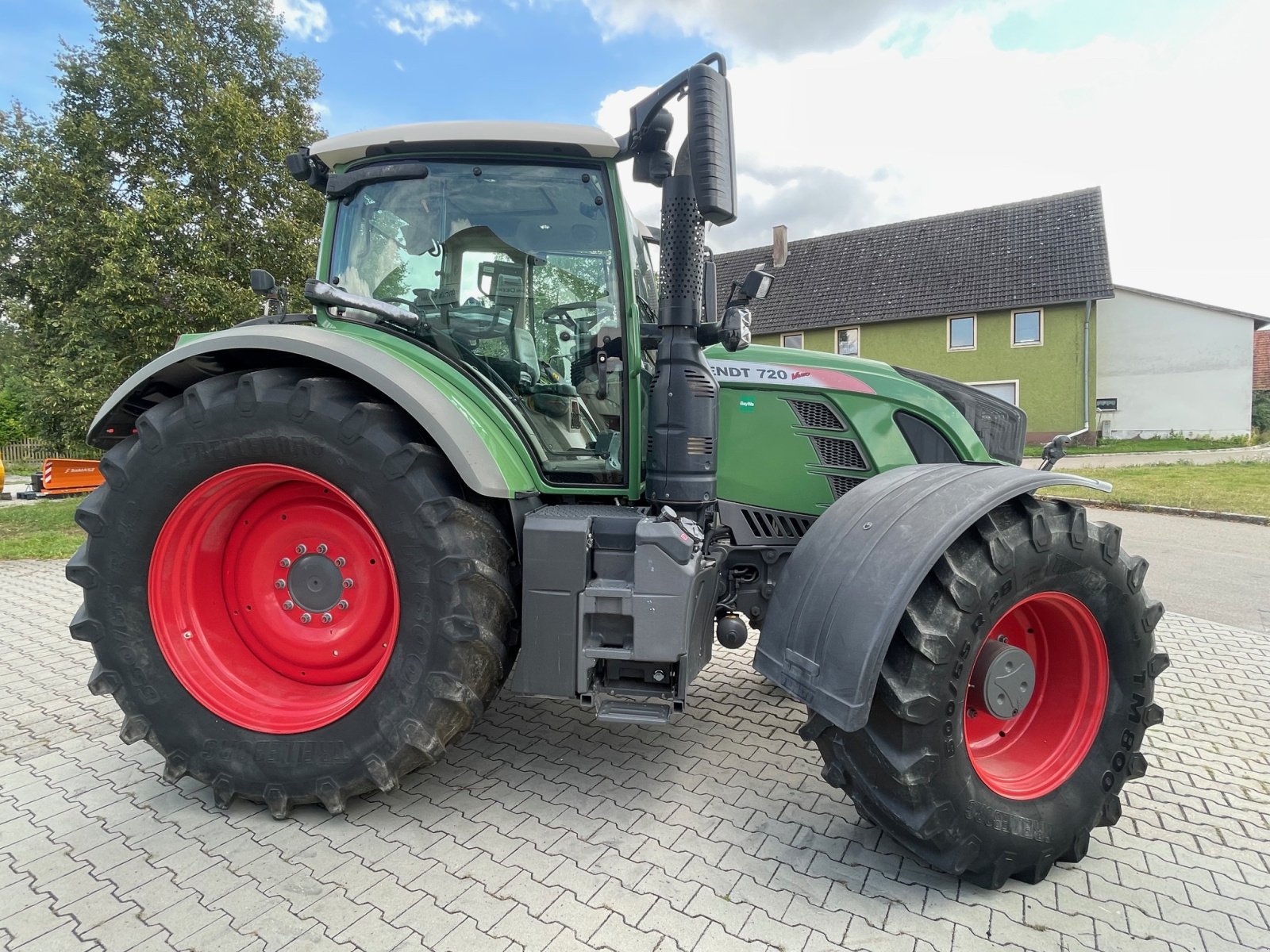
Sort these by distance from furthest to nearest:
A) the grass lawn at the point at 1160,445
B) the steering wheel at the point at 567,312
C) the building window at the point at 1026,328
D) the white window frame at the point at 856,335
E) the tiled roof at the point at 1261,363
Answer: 1. the tiled roof at the point at 1261,363
2. the white window frame at the point at 856,335
3. the building window at the point at 1026,328
4. the grass lawn at the point at 1160,445
5. the steering wheel at the point at 567,312

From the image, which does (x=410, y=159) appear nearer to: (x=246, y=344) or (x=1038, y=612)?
(x=246, y=344)

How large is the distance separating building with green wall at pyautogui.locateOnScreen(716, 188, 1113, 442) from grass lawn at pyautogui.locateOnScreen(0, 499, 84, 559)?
53.8 feet

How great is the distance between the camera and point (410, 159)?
8.79ft

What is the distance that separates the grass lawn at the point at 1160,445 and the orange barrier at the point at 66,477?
67.9ft

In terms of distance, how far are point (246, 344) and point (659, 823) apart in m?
2.13

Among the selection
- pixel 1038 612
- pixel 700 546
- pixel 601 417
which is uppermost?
pixel 601 417

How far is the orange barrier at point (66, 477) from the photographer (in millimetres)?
11805

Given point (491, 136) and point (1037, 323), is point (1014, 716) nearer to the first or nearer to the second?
point (491, 136)

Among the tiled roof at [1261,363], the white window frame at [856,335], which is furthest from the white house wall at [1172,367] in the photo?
the tiled roof at [1261,363]

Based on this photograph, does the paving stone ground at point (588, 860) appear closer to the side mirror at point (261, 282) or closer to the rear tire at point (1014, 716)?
the rear tire at point (1014, 716)

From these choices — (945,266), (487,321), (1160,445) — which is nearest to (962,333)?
(945,266)

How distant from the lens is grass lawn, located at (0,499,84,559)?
7.48 meters

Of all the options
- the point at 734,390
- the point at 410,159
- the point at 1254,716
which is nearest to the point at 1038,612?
the point at 734,390

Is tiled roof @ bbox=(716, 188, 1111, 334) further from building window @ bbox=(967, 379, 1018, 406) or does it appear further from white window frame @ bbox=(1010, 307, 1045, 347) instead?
building window @ bbox=(967, 379, 1018, 406)
